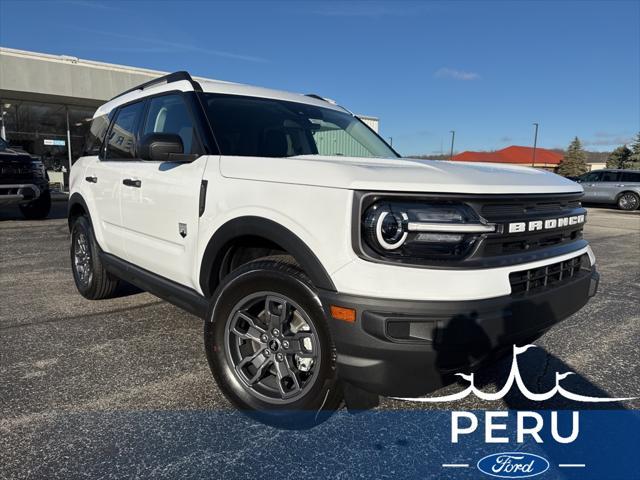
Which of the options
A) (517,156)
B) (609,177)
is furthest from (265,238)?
(517,156)

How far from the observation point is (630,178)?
66.2ft

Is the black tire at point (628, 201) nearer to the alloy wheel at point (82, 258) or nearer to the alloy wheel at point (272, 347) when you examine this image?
the alloy wheel at point (82, 258)

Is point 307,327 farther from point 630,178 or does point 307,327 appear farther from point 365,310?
point 630,178

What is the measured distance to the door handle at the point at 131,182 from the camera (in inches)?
139

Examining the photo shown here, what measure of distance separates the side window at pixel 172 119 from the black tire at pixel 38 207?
9.12 m

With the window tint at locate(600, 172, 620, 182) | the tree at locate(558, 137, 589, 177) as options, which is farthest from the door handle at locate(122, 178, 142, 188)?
the tree at locate(558, 137, 589, 177)

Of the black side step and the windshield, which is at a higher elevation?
the windshield

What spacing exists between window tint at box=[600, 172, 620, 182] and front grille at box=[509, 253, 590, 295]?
2106cm

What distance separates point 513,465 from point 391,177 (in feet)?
4.79

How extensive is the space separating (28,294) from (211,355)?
335cm

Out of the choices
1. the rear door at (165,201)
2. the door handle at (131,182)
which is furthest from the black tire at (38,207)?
the rear door at (165,201)

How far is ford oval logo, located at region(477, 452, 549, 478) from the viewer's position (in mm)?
2201

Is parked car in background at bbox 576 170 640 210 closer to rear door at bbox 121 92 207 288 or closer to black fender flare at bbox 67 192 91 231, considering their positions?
black fender flare at bbox 67 192 91 231

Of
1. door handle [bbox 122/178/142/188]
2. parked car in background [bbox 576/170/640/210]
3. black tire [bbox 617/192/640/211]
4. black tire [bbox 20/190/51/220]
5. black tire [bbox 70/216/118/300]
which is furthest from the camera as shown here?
parked car in background [bbox 576/170/640/210]
